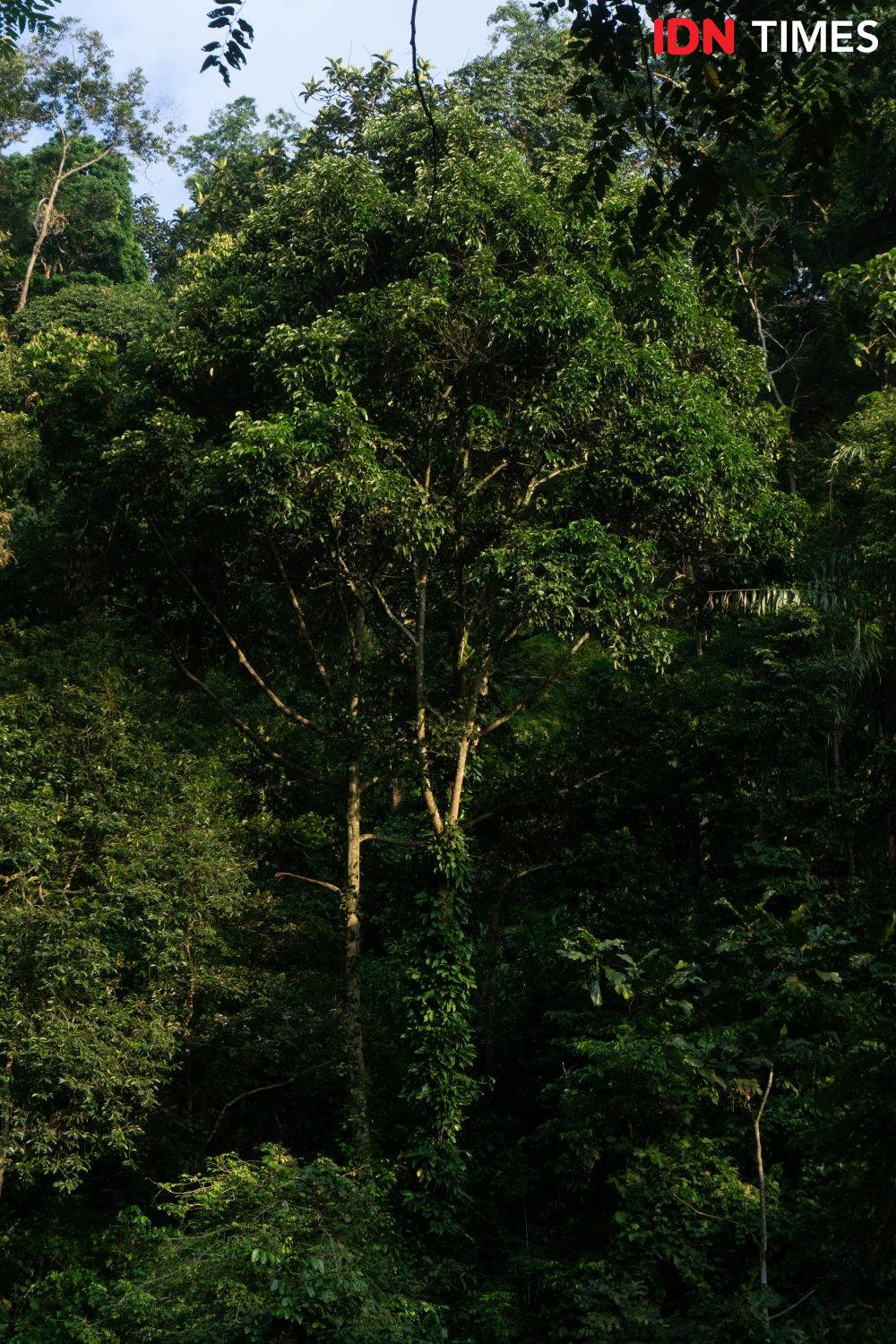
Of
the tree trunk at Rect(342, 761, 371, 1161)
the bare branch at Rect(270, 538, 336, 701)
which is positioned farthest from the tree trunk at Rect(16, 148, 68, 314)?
the tree trunk at Rect(342, 761, 371, 1161)

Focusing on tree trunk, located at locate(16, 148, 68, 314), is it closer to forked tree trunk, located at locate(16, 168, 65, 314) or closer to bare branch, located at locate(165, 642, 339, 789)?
forked tree trunk, located at locate(16, 168, 65, 314)

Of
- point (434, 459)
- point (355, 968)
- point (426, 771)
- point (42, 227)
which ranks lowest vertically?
point (355, 968)

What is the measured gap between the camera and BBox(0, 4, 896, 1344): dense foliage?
902cm

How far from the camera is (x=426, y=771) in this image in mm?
11547

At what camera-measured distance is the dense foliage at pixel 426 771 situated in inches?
355

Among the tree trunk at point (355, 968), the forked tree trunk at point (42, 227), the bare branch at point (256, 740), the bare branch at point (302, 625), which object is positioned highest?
the forked tree trunk at point (42, 227)

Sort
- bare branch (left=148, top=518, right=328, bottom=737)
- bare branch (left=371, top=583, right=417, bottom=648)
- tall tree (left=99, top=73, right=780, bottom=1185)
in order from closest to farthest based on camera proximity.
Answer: tall tree (left=99, top=73, right=780, bottom=1185)
bare branch (left=371, top=583, right=417, bottom=648)
bare branch (left=148, top=518, right=328, bottom=737)

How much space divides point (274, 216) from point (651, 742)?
20.8 feet

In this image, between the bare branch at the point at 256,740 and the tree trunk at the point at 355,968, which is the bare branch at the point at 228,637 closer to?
the bare branch at the point at 256,740

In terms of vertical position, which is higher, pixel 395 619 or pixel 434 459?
pixel 434 459

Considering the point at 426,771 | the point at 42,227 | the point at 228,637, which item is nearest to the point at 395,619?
the point at 426,771

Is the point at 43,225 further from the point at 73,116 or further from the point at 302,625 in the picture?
the point at 302,625

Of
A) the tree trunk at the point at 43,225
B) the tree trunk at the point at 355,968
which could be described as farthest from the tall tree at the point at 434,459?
the tree trunk at the point at 43,225

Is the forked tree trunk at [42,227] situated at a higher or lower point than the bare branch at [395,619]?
higher
